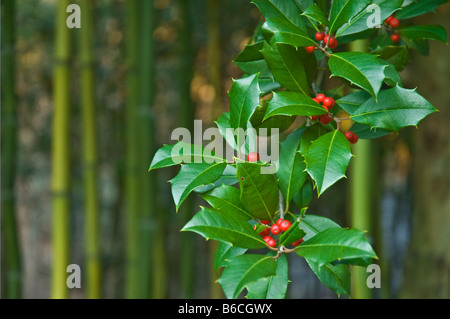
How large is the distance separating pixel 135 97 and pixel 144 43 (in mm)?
197

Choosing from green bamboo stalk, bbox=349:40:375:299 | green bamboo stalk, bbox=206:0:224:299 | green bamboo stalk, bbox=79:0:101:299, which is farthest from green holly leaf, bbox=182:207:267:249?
green bamboo stalk, bbox=206:0:224:299

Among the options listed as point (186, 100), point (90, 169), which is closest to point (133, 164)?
point (90, 169)

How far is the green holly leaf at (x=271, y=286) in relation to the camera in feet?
1.73

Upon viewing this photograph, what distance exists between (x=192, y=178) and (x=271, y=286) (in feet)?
0.53

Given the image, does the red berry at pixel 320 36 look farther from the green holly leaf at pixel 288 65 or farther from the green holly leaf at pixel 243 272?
the green holly leaf at pixel 243 272

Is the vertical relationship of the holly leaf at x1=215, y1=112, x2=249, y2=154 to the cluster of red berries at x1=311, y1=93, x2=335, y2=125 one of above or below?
below

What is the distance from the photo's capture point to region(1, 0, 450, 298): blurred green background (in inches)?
63.5

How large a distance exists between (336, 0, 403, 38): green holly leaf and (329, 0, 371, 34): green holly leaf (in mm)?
22

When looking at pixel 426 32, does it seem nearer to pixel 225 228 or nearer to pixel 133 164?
pixel 225 228

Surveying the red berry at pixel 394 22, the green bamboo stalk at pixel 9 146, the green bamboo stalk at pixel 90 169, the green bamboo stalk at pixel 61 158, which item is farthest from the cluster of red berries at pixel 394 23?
the green bamboo stalk at pixel 9 146

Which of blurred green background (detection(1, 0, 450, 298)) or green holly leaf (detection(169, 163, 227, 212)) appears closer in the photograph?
green holly leaf (detection(169, 163, 227, 212))

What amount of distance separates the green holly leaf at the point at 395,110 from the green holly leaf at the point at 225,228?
0.67 ft

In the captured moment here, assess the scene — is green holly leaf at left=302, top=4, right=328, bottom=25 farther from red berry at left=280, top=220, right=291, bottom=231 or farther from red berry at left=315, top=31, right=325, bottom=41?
red berry at left=280, top=220, right=291, bottom=231
